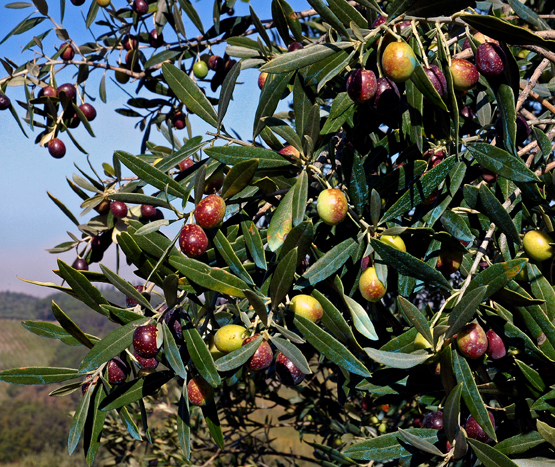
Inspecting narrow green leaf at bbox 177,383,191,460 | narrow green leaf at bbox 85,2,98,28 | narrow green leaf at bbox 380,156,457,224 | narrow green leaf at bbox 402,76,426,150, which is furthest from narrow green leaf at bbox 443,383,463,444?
narrow green leaf at bbox 85,2,98,28

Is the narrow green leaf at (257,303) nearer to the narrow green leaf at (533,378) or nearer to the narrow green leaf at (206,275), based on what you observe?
the narrow green leaf at (206,275)

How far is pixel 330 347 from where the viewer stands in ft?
3.23

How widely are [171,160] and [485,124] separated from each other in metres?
0.88

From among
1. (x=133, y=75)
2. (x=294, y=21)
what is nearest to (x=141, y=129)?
(x=133, y=75)

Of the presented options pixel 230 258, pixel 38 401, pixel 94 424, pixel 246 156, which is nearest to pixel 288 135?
pixel 246 156

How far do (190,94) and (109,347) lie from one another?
67 centimetres

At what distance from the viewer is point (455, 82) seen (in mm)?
1027

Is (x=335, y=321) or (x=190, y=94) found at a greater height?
(x=190, y=94)

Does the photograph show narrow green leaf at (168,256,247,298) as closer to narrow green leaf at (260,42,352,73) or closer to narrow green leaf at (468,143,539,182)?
narrow green leaf at (260,42,352,73)

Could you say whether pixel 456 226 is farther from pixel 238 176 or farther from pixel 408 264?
pixel 238 176

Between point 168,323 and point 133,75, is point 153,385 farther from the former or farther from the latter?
point 133,75

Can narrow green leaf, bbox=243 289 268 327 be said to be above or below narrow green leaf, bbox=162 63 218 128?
below

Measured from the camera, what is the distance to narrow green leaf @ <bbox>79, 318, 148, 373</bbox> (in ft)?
3.35

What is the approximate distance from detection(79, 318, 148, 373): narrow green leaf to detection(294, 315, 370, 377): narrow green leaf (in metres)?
0.38
